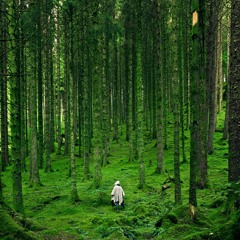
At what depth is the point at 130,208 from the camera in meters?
13.6

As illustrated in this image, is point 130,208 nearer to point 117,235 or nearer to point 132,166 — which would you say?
point 117,235

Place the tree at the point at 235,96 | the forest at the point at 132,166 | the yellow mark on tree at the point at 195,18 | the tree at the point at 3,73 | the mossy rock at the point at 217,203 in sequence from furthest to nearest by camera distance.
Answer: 1. the tree at the point at 3,73
2. the mossy rock at the point at 217,203
3. the yellow mark on tree at the point at 195,18
4. the forest at the point at 132,166
5. the tree at the point at 235,96

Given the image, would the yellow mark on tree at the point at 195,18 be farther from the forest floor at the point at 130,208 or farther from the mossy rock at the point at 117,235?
the mossy rock at the point at 117,235

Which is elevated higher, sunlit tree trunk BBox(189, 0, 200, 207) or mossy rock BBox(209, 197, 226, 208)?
sunlit tree trunk BBox(189, 0, 200, 207)

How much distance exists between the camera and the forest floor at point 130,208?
7922mm

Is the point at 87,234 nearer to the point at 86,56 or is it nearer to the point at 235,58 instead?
the point at 235,58

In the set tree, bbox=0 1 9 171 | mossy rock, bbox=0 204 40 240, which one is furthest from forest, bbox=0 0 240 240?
tree, bbox=0 1 9 171

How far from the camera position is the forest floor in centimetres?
792

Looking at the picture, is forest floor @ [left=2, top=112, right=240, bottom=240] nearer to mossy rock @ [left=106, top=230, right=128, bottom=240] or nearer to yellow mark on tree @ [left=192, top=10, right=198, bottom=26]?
mossy rock @ [left=106, top=230, right=128, bottom=240]

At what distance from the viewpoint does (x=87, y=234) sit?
10.1 meters

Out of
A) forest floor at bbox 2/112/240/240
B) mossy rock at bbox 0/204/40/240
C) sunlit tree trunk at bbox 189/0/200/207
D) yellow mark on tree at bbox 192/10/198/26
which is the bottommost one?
forest floor at bbox 2/112/240/240

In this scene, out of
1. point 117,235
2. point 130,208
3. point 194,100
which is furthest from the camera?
point 130,208

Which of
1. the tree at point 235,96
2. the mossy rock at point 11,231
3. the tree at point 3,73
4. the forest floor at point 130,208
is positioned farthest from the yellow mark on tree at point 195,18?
the mossy rock at point 11,231

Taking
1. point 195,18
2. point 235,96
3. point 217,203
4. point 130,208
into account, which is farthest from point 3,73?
point 235,96
